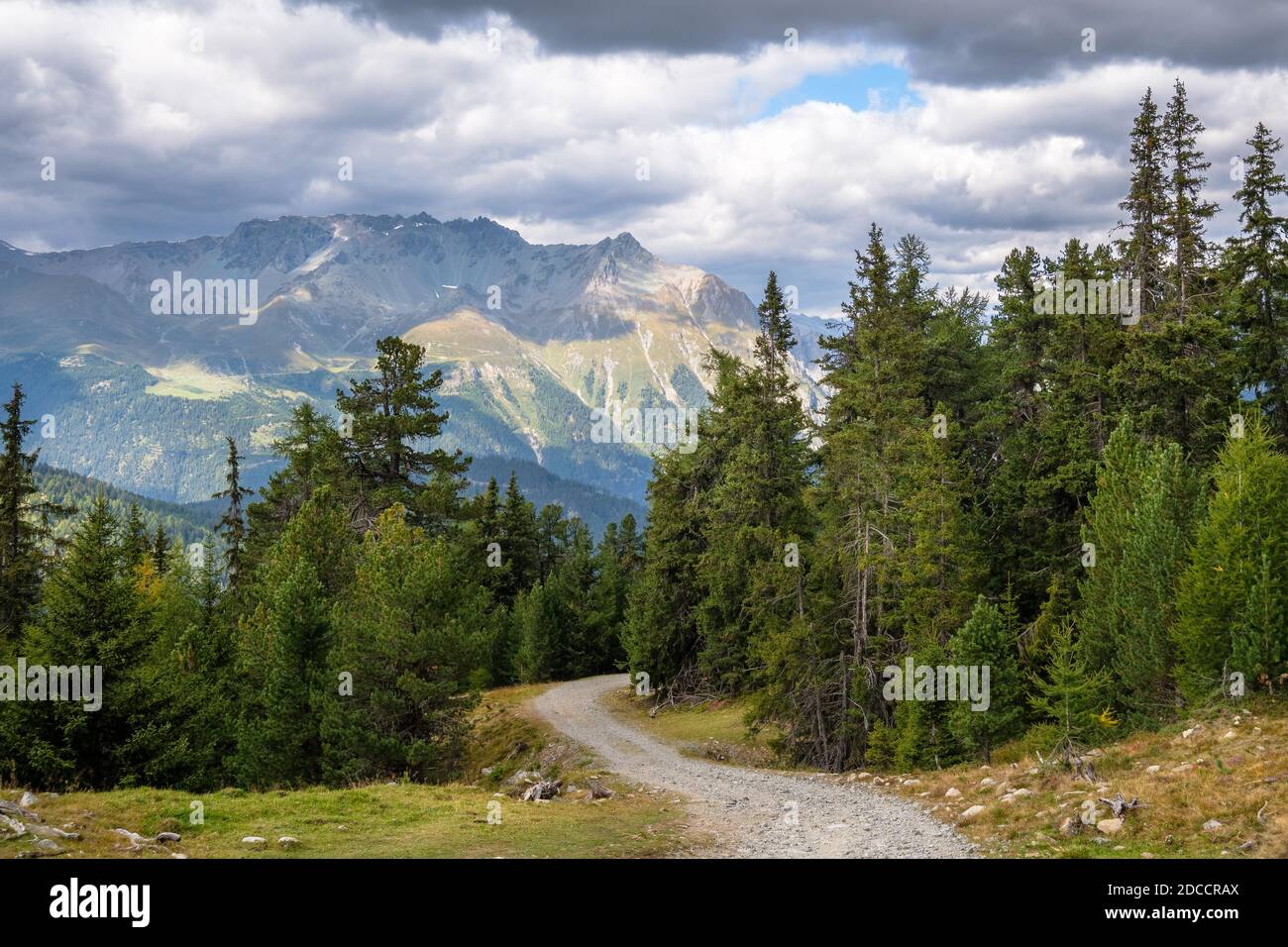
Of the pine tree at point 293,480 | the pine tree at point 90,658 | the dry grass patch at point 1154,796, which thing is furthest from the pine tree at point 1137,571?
the pine tree at point 293,480

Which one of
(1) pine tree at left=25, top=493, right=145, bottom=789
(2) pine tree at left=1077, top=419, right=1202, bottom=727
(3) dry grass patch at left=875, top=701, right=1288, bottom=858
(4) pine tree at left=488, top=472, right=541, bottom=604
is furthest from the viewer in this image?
(4) pine tree at left=488, top=472, right=541, bottom=604

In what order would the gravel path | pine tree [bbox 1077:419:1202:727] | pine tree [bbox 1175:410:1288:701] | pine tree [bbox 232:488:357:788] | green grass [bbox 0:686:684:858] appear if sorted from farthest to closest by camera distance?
pine tree [bbox 232:488:357:788] < pine tree [bbox 1077:419:1202:727] < pine tree [bbox 1175:410:1288:701] < the gravel path < green grass [bbox 0:686:684:858]

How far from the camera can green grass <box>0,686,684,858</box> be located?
51.3ft

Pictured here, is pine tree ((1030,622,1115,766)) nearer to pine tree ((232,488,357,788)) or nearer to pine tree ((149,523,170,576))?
Answer: pine tree ((232,488,357,788))

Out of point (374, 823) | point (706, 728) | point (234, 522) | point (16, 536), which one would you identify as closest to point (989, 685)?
point (374, 823)

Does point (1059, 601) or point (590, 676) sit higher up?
point (1059, 601)

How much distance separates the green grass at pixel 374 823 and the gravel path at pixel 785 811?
1378 mm

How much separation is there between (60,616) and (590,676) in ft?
154

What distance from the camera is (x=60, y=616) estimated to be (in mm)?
25625

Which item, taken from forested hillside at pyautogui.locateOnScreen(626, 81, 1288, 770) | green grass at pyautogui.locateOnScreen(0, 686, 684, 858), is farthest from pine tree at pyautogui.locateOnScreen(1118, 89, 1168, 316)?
green grass at pyautogui.locateOnScreen(0, 686, 684, 858)

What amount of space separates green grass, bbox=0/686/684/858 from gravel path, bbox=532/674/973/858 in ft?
4.52
